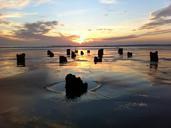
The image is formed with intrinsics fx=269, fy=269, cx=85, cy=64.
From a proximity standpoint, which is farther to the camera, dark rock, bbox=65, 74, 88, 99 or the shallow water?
dark rock, bbox=65, 74, 88, 99

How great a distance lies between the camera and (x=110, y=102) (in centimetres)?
1942

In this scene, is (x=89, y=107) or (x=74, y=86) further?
(x=74, y=86)

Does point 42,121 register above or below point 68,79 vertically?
below

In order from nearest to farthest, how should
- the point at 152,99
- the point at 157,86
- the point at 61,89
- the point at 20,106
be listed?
the point at 20,106
the point at 152,99
the point at 61,89
the point at 157,86

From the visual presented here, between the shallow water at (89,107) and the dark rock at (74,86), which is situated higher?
the dark rock at (74,86)

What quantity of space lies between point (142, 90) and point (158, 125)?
10.0 meters

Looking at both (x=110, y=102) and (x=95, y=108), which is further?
(x=110, y=102)

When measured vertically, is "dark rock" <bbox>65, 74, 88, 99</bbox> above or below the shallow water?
above

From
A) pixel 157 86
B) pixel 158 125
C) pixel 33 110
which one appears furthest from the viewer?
pixel 157 86

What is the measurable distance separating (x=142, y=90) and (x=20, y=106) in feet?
36.8

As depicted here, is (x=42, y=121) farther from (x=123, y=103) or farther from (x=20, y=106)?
(x=123, y=103)

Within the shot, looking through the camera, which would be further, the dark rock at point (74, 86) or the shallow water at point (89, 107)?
the dark rock at point (74, 86)

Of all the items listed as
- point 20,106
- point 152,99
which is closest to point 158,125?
point 152,99

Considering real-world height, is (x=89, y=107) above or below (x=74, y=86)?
below
